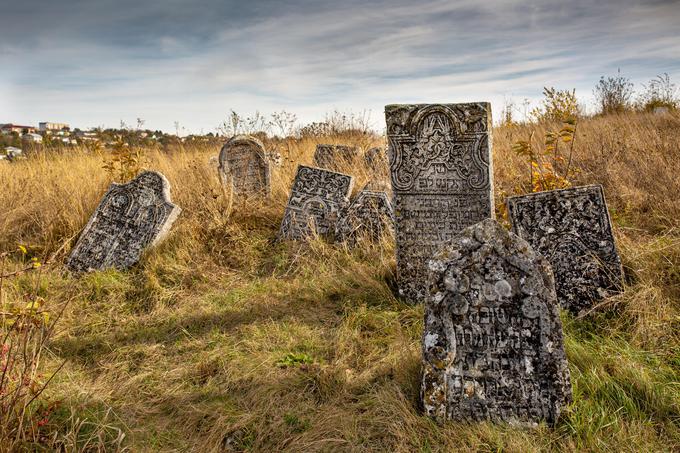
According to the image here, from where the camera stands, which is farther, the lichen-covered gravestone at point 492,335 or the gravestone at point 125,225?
the gravestone at point 125,225

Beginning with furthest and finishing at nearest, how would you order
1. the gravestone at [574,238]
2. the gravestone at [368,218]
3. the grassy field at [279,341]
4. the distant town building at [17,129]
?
the distant town building at [17,129], the gravestone at [368,218], the gravestone at [574,238], the grassy field at [279,341]

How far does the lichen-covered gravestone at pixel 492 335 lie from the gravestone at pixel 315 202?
3674 millimetres

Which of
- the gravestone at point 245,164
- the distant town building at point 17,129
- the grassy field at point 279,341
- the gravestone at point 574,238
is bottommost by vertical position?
the grassy field at point 279,341

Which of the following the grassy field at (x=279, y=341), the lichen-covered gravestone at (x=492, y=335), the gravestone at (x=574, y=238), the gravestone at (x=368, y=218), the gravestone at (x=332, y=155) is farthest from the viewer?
the gravestone at (x=332, y=155)

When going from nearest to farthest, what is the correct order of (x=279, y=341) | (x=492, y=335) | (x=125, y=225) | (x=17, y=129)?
(x=492, y=335) → (x=279, y=341) → (x=125, y=225) → (x=17, y=129)

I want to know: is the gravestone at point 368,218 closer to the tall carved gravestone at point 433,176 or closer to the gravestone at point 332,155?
the tall carved gravestone at point 433,176

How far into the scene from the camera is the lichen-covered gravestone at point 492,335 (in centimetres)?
269

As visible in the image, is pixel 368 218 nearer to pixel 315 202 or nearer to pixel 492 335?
pixel 315 202

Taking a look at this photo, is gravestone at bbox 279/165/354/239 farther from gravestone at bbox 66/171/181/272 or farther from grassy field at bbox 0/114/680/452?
gravestone at bbox 66/171/181/272

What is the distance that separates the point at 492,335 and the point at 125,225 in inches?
191

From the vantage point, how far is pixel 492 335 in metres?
2.76

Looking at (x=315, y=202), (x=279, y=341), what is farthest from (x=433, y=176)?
(x=315, y=202)

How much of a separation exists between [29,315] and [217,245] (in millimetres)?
3348

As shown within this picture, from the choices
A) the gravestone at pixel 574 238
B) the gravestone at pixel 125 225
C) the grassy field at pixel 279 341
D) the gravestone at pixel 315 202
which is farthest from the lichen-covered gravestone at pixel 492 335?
the gravestone at pixel 125 225
